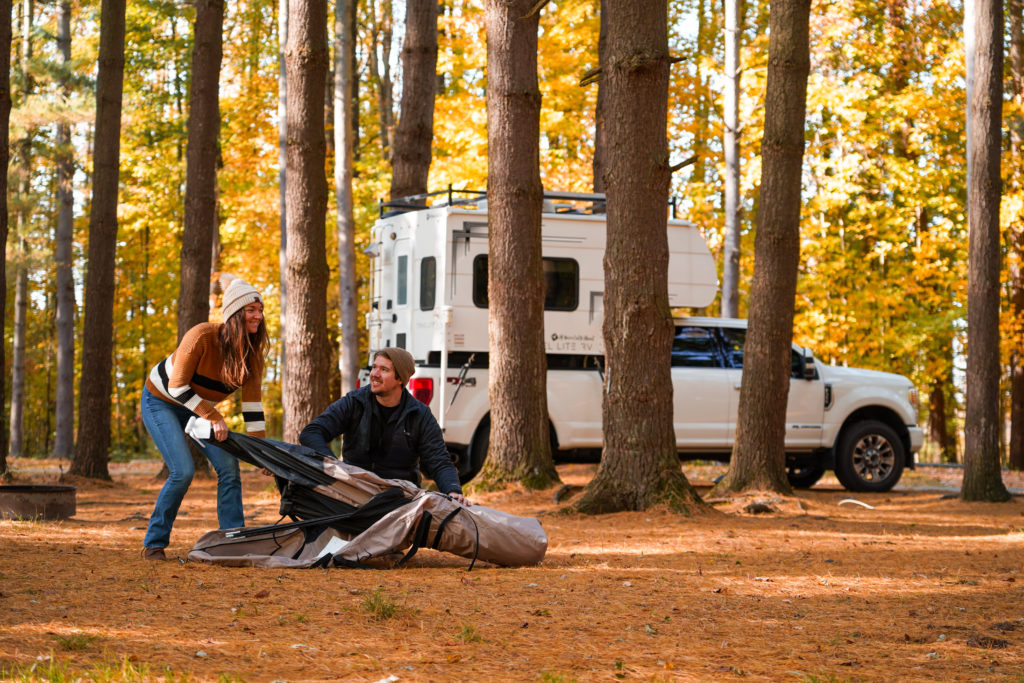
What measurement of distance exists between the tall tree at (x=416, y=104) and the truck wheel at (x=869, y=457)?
646 cm

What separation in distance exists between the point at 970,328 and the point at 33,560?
30.8ft

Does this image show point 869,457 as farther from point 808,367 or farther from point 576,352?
point 576,352

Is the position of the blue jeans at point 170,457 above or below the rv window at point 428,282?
below

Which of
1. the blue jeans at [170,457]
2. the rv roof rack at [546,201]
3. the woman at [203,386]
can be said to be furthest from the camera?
the rv roof rack at [546,201]

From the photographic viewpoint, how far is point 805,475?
14555 millimetres

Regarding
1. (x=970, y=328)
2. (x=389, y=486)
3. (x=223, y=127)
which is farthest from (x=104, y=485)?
(x=223, y=127)

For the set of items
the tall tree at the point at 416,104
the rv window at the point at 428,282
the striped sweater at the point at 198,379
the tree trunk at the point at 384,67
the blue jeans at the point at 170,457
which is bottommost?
the blue jeans at the point at 170,457

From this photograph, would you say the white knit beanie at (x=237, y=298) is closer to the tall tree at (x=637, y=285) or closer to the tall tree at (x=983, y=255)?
the tall tree at (x=637, y=285)

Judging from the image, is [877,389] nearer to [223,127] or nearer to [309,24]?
[309,24]

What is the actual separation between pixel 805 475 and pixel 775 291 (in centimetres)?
419

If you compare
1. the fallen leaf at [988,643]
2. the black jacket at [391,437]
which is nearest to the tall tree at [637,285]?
the black jacket at [391,437]

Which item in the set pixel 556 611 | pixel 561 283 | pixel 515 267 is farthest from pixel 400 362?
pixel 561 283

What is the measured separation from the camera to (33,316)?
Result: 37.9m

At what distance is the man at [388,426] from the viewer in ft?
A: 23.5
